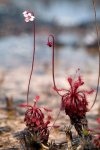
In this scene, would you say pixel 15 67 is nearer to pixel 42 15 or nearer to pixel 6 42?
pixel 6 42

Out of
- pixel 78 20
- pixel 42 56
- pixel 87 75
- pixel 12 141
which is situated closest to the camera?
pixel 12 141

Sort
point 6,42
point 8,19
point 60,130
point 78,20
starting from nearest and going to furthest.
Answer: point 60,130 → point 6,42 → point 8,19 → point 78,20

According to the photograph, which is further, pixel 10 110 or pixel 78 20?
pixel 78 20

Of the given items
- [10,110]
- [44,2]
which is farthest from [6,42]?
[44,2]

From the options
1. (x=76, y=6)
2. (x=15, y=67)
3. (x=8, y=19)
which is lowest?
(x=15, y=67)

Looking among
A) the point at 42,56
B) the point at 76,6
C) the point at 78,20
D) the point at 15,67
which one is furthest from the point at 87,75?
the point at 76,6

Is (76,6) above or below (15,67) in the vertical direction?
above

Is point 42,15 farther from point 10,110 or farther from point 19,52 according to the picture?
point 10,110
